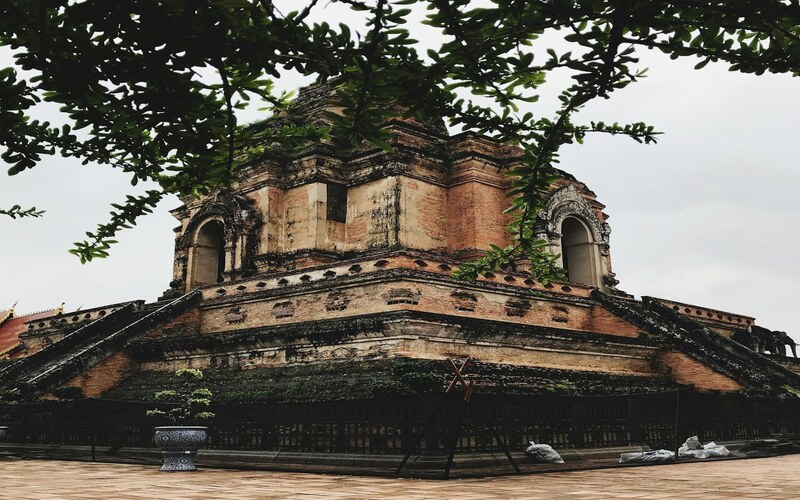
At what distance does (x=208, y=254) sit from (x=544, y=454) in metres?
14.4

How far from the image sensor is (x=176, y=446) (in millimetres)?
9703

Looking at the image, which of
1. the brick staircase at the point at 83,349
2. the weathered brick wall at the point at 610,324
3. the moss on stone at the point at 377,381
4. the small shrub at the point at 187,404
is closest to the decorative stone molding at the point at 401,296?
the moss on stone at the point at 377,381

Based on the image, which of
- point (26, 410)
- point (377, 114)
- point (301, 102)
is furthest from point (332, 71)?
point (301, 102)

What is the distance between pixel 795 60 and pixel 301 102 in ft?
68.5

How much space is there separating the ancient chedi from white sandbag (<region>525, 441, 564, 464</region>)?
5.53 feet

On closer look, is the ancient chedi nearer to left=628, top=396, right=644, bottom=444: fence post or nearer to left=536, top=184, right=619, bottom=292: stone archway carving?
left=536, top=184, right=619, bottom=292: stone archway carving

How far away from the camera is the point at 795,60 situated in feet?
7.86

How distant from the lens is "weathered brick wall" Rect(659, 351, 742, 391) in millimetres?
15789

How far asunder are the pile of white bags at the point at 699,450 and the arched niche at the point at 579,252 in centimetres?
928

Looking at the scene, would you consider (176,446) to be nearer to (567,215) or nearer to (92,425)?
(92,425)

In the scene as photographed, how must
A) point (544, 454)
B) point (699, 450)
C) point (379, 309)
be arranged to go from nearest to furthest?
point (544, 454)
point (699, 450)
point (379, 309)

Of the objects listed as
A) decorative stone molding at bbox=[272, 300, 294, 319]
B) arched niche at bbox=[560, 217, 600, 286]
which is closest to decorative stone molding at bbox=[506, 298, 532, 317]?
decorative stone molding at bbox=[272, 300, 294, 319]

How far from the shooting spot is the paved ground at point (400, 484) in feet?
21.7

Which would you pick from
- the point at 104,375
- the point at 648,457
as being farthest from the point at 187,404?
the point at 104,375
